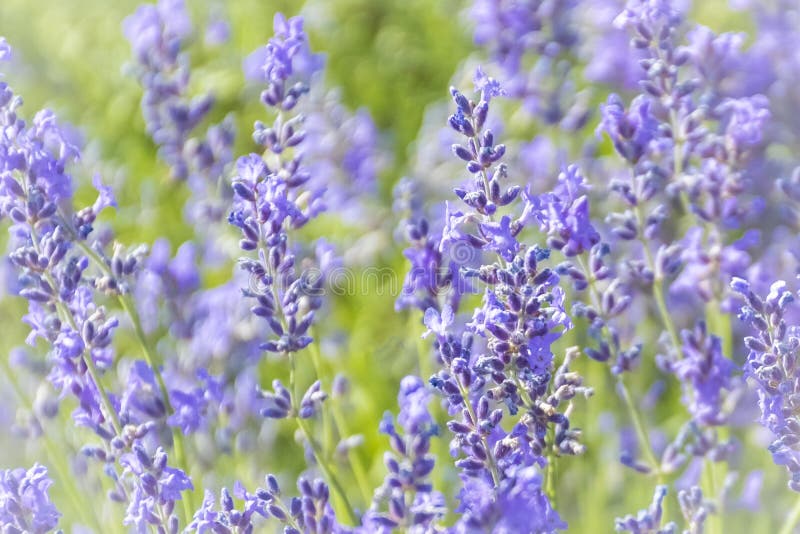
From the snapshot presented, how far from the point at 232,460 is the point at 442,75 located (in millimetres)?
2873

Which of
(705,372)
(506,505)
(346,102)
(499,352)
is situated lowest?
(506,505)

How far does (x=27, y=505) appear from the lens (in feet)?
5.65

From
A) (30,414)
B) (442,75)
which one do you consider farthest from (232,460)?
(442,75)

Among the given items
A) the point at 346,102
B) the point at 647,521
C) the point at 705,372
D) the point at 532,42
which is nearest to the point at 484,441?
the point at 647,521

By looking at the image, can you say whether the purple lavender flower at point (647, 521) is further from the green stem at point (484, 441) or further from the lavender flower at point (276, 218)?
the lavender flower at point (276, 218)

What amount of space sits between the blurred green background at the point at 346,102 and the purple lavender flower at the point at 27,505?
1.07m

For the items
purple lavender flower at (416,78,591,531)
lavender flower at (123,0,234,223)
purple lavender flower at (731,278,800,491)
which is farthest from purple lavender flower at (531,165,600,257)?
lavender flower at (123,0,234,223)

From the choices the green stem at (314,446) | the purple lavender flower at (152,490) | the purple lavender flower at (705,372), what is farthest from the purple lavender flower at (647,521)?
the purple lavender flower at (152,490)

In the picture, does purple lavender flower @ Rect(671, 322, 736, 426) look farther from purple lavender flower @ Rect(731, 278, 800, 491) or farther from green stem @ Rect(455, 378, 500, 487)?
green stem @ Rect(455, 378, 500, 487)

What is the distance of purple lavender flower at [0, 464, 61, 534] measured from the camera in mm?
1699

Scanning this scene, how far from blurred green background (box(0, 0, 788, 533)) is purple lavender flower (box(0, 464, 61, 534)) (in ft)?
3.52

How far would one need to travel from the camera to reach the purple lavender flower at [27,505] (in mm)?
1699

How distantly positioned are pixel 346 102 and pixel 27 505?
3475 millimetres

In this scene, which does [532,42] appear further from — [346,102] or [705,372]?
[346,102]
